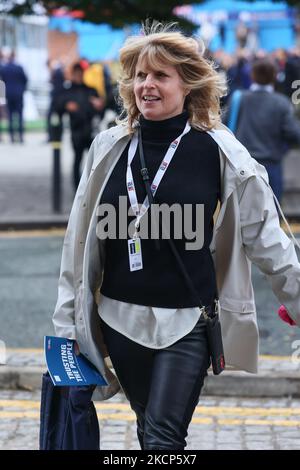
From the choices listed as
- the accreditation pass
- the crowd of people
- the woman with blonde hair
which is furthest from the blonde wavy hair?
the accreditation pass

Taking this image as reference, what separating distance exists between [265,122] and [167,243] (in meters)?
5.56

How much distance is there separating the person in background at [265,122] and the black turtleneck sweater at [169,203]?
5277 mm

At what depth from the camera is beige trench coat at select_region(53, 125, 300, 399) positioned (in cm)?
366

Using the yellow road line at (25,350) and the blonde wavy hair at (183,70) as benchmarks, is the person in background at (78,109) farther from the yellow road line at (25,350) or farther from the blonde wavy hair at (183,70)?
the blonde wavy hair at (183,70)

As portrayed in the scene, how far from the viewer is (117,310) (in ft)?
12.0

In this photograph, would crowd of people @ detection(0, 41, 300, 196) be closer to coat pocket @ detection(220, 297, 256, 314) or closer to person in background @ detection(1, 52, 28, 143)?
person in background @ detection(1, 52, 28, 143)

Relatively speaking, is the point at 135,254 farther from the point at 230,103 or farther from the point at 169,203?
the point at 230,103

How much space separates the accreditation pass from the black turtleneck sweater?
0.6 inches

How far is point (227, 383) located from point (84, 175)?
2.55 meters

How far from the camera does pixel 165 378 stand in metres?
3.52

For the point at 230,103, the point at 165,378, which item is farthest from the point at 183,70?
the point at 230,103

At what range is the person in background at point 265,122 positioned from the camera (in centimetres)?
889

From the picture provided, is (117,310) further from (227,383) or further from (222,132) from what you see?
(227,383)

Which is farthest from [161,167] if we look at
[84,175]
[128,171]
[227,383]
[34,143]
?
[34,143]
